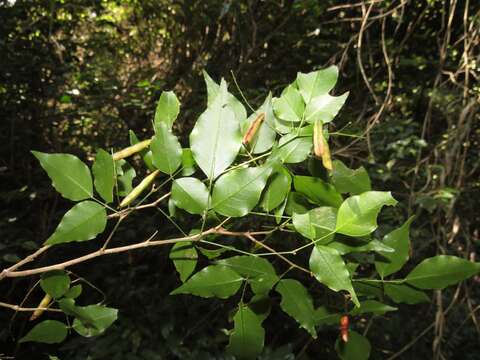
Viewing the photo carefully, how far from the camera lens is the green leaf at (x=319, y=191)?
395 mm

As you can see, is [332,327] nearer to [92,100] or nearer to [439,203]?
[439,203]

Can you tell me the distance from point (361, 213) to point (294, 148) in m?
0.09

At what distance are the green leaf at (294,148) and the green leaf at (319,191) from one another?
0.06 feet

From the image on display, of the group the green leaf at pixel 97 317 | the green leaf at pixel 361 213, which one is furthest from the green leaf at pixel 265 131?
the green leaf at pixel 97 317

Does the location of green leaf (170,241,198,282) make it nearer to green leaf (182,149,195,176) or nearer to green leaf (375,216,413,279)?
green leaf (182,149,195,176)

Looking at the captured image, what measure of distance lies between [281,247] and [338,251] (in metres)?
1.53

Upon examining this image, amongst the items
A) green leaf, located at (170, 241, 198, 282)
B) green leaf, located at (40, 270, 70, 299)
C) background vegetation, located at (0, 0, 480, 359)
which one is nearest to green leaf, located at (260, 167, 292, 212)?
green leaf, located at (170, 241, 198, 282)

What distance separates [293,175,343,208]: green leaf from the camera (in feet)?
1.30

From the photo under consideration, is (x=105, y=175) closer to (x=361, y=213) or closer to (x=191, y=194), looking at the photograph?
(x=191, y=194)

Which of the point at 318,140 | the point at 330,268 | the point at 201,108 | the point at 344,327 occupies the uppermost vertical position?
the point at 318,140

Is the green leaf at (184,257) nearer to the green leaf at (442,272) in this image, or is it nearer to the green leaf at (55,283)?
the green leaf at (55,283)

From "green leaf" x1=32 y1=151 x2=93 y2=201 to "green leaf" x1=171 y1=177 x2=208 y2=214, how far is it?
0.29 ft

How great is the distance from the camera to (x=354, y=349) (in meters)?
0.45

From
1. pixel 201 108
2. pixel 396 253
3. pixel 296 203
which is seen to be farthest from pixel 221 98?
pixel 201 108
